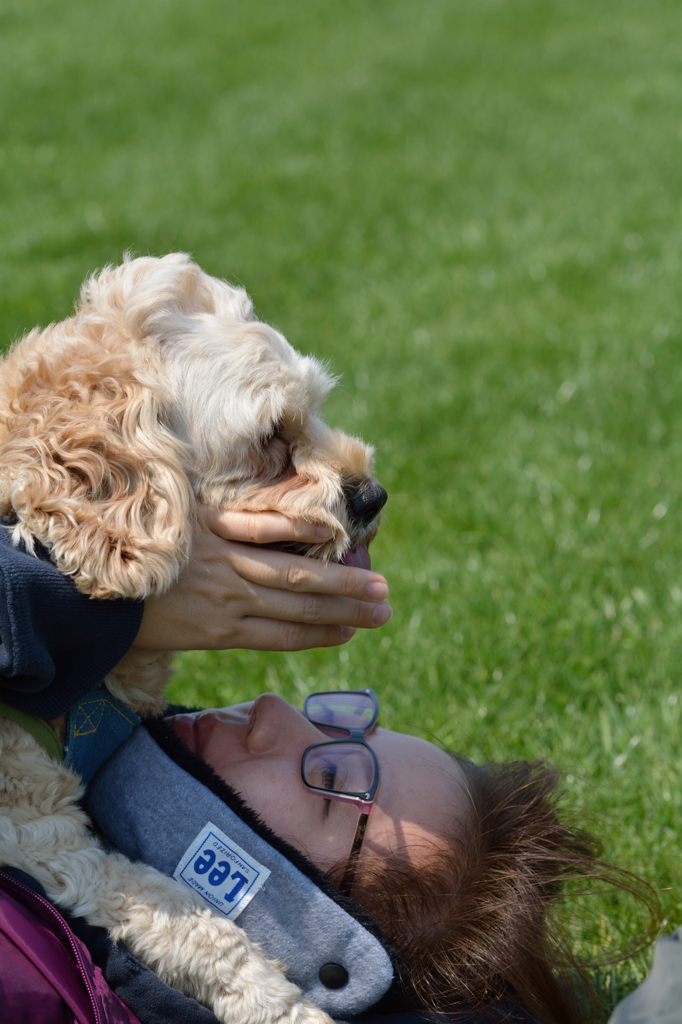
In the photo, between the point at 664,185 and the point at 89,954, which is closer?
the point at 89,954

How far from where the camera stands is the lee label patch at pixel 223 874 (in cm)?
195

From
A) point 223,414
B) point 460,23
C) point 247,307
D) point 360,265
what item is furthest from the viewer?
point 460,23

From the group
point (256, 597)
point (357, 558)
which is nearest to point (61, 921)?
point (256, 597)

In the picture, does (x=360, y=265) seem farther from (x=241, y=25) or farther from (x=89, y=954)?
(x=241, y=25)

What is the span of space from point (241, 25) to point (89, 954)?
58.1ft

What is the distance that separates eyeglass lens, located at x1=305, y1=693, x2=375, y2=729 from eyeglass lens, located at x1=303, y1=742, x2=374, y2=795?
0.46ft

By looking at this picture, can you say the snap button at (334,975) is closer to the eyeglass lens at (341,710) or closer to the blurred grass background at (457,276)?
the eyeglass lens at (341,710)

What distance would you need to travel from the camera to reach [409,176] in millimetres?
10633

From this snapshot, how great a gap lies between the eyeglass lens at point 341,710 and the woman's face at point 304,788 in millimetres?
69

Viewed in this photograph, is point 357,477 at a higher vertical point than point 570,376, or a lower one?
higher

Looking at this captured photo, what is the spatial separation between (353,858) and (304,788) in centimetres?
19

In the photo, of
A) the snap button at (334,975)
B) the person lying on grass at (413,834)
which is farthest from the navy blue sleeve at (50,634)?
the snap button at (334,975)

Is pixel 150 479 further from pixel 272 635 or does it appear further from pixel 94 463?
pixel 272 635

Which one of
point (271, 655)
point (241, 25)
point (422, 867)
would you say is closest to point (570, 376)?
point (271, 655)
